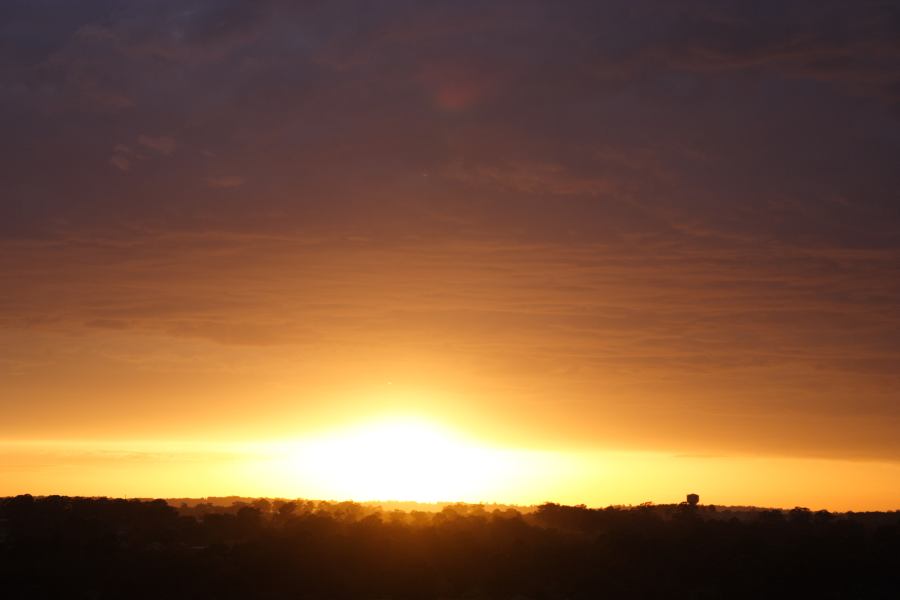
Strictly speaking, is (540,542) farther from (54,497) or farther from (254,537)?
(54,497)

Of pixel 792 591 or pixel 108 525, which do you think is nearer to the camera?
pixel 792 591

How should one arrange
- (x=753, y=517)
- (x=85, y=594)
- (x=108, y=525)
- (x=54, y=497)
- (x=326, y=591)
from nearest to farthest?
1. (x=85, y=594)
2. (x=326, y=591)
3. (x=108, y=525)
4. (x=54, y=497)
5. (x=753, y=517)

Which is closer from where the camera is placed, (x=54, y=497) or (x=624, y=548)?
(x=624, y=548)

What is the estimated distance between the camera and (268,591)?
45344 mm

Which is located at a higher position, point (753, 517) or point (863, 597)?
point (753, 517)

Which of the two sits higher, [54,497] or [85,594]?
[54,497]

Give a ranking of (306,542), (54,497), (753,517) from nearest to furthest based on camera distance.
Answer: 1. (306,542)
2. (54,497)
3. (753,517)

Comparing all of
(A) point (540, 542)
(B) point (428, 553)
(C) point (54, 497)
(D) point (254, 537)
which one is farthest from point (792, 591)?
(C) point (54, 497)

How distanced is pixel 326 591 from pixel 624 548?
15408 mm

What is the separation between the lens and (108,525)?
54125mm

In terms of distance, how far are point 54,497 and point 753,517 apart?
42198mm

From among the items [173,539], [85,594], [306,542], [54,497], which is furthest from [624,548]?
[54,497]

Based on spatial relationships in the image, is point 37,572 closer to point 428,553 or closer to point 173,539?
point 173,539

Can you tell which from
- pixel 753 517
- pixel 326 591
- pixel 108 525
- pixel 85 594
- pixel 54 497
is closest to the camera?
pixel 85 594
